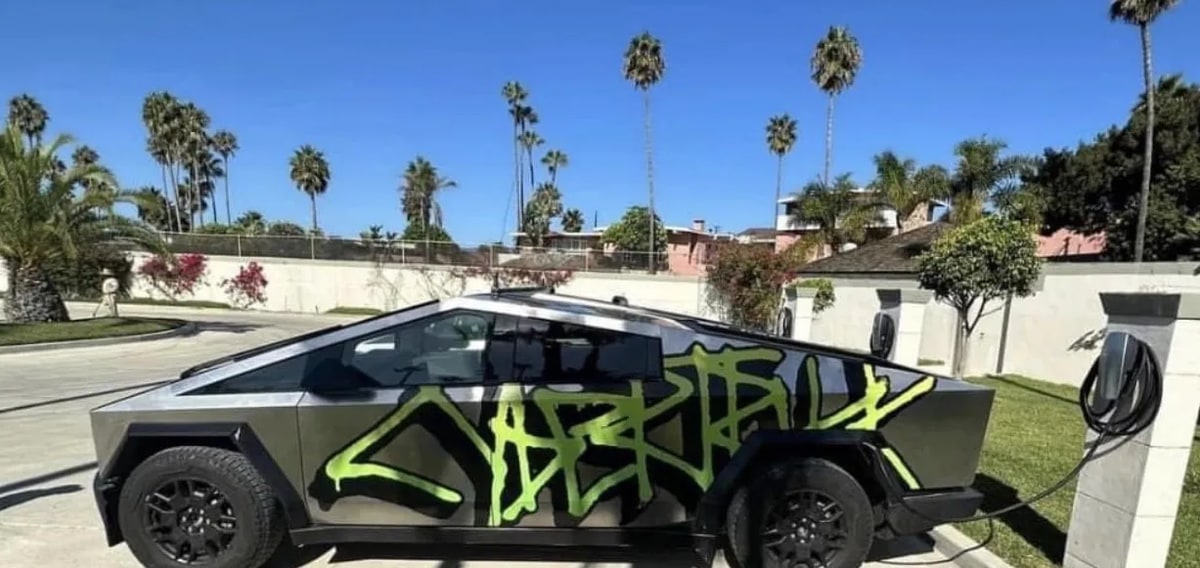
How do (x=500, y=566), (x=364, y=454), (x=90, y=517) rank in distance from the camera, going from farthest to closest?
(x=90, y=517)
(x=500, y=566)
(x=364, y=454)

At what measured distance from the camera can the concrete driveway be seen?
3553mm

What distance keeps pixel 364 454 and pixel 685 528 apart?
166cm

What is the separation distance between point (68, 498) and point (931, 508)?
5.55m

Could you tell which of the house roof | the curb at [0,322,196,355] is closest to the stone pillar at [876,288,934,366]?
the house roof

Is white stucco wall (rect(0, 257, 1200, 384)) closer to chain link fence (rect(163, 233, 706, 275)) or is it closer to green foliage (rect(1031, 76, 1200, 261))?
chain link fence (rect(163, 233, 706, 275))

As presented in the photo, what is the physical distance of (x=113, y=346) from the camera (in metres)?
14.4

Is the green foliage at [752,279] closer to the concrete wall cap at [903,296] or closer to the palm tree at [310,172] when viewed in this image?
the concrete wall cap at [903,296]

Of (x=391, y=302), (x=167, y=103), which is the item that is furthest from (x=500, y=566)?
(x=167, y=103)

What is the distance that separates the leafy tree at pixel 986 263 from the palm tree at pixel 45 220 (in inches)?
710

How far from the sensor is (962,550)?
375 cm

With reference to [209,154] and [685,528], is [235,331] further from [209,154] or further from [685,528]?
[209,154]

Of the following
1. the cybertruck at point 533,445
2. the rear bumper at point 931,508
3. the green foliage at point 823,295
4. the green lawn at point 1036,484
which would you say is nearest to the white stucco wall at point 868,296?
the green foliage at point 823,295

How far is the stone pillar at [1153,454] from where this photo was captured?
298 cm

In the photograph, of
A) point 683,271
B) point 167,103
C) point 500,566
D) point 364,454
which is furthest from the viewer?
point 167,103
